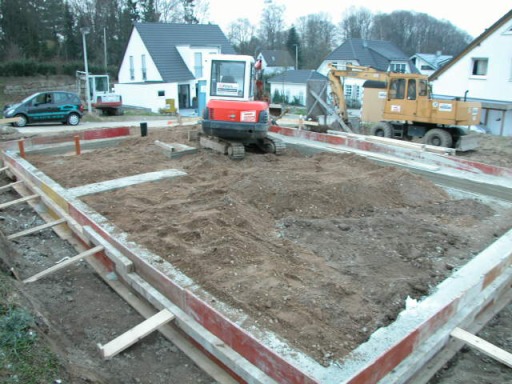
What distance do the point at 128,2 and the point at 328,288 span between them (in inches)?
2055

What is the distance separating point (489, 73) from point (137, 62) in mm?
→ 24580

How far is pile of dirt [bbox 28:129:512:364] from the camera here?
465 cm

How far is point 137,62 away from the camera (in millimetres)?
35000

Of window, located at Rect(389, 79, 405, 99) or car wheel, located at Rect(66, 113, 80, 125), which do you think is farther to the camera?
car wheel, located at Rect(66, 113, 80, 125)

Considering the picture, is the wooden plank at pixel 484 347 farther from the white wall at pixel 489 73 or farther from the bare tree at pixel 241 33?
the bare tree at pixel 241 33

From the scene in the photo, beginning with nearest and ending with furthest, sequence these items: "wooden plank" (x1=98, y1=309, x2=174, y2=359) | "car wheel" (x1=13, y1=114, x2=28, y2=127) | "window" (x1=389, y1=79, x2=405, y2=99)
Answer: "wooden plank" (x1=98, y1=309, x2=174, y2=359)
"window" (x1=389, y1=79, x2=405, y2=99)
"car wheel" (x1=13, y1=114, x2=28, y2=127)

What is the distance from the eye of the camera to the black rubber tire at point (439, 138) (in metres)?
13.8

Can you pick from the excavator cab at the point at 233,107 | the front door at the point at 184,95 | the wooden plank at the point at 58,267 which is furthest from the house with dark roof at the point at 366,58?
the wooden plank at the point at 58,267

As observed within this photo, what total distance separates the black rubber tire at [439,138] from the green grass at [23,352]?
12.9 metres

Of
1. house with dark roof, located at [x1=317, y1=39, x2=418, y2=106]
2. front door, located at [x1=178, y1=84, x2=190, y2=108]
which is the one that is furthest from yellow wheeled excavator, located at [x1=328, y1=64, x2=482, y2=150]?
house with dark roof, located at [x1=317, y1=39, x2=418, y2=106]

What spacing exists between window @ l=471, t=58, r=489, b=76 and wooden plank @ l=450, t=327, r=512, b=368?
2386 cm

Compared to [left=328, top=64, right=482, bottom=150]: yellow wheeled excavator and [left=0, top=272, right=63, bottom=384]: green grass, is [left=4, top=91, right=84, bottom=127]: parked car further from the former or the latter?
[left=0, top=272, right=63, bottom=384]: green grass

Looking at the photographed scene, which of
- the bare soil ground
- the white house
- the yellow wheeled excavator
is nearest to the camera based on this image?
the bare soil ground

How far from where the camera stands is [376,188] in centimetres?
830
